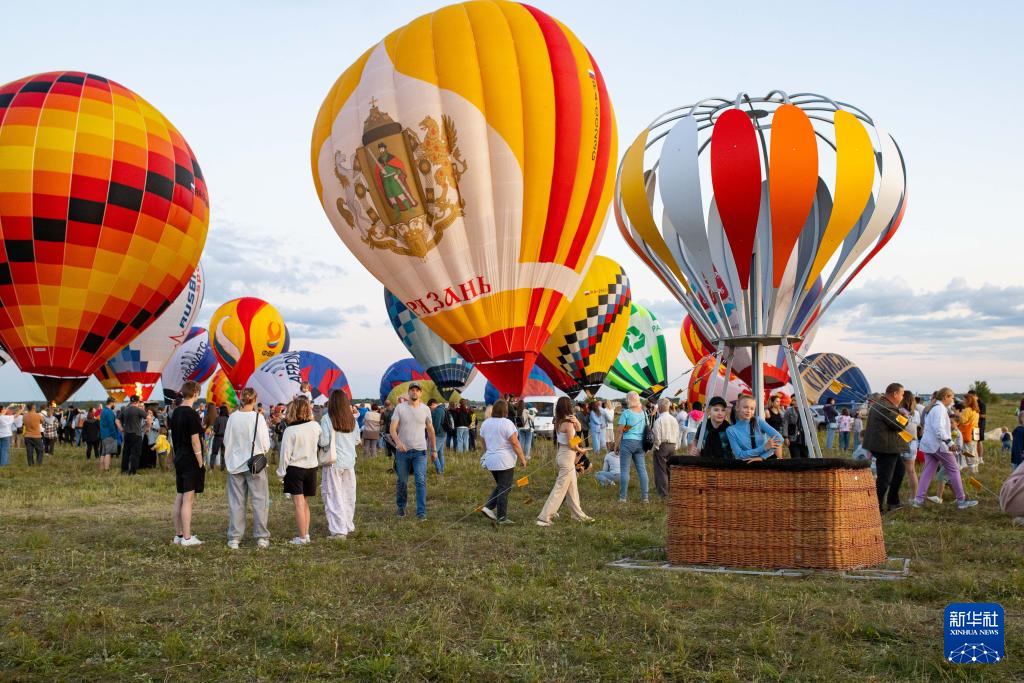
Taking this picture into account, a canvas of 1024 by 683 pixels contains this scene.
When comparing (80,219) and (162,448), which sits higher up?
(80,219)

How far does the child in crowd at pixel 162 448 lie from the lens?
18141 mm

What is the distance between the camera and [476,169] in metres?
16.2

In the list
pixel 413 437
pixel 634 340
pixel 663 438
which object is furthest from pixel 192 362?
pixel 413 437

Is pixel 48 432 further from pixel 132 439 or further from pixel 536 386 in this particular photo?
pixel 536 386

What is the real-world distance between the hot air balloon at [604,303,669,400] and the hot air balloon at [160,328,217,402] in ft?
63.2

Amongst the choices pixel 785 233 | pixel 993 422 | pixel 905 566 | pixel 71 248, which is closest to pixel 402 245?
pixel 71 248

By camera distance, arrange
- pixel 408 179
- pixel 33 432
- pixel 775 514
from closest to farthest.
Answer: pixel 775 514 < pixel 408 179 < pixel 33 432

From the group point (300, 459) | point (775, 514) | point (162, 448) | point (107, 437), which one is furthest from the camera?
point (107, 437)

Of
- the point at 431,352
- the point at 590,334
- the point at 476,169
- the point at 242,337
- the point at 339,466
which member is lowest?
the point at 339,466

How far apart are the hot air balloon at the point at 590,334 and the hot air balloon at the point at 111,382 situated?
604 inches

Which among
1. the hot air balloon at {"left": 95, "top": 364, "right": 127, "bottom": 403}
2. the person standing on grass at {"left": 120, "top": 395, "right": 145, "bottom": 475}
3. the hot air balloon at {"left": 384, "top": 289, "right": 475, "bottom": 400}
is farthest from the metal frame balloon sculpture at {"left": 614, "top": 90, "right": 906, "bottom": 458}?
the hot air balloon at {"left": 95, "top": 364, "right": 127, "bottom": 403}

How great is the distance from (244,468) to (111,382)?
27862mm

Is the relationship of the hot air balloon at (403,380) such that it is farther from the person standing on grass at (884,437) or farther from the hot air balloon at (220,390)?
the person standing on grass at (884,437)

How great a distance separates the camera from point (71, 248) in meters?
17.9
